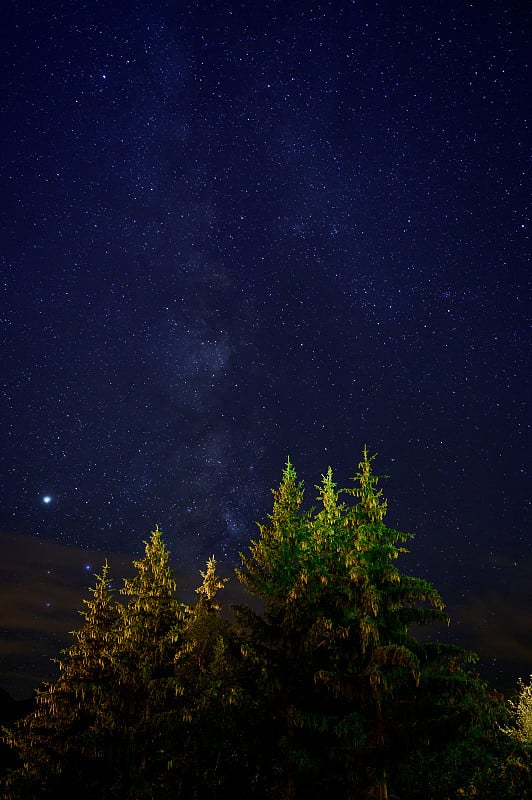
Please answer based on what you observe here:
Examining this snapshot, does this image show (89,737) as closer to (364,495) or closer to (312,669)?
(312,669)

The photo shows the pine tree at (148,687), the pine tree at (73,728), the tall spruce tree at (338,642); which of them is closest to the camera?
the tall spruce tree at (338,642)

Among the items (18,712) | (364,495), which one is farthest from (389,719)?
(18,712)

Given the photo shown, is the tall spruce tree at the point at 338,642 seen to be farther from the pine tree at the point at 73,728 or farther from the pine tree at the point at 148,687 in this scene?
the pine tree at the point at 73,728

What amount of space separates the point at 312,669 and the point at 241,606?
298 cm

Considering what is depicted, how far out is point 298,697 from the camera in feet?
51.7

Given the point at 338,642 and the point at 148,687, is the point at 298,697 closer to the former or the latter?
the point at 338,642

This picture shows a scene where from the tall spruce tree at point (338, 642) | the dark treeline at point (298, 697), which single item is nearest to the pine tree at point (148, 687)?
the dark treeline at point (298, 697)

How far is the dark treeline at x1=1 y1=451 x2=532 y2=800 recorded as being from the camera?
14133 mm

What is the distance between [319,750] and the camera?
14906mm

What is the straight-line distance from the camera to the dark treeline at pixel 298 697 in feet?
46.4

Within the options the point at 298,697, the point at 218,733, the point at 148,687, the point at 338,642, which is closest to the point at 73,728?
the point at 148,687

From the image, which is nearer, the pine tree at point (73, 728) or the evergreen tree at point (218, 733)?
the evergreen tree at point (218, 733)

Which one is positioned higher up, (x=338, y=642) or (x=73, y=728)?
(x=338, y=642)

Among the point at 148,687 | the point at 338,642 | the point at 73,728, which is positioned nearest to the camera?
the point at 338,642
